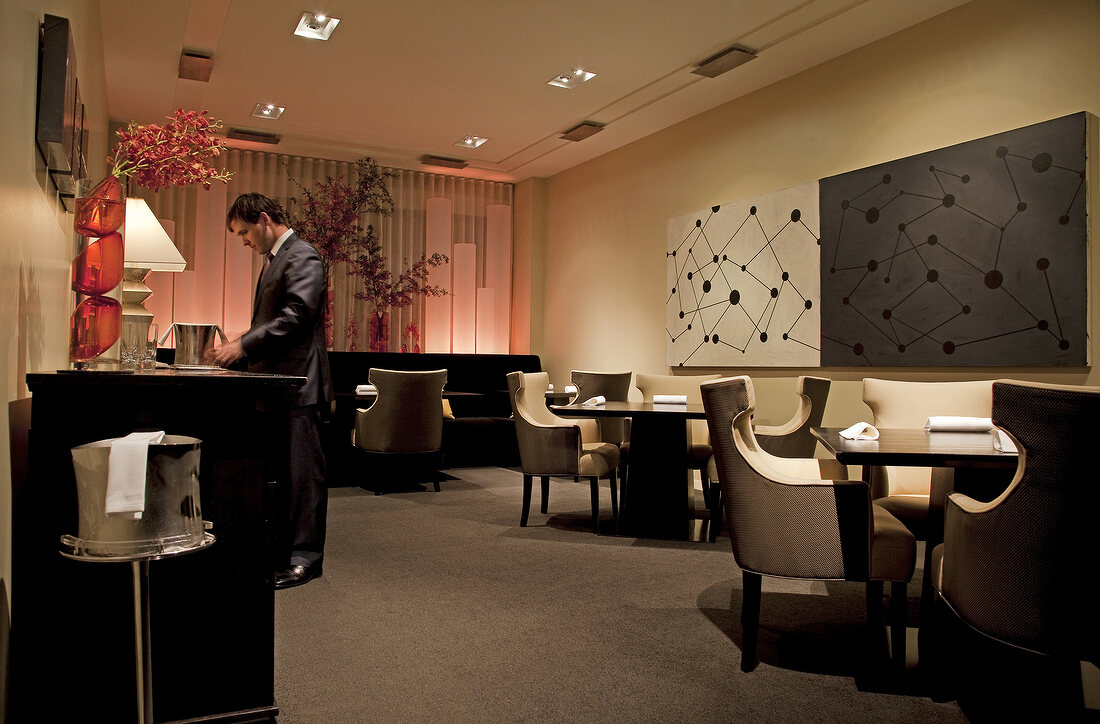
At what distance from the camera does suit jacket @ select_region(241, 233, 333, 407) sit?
131 inches

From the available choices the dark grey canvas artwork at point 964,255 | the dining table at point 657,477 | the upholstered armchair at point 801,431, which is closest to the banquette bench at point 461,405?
the dining table at point 657,477

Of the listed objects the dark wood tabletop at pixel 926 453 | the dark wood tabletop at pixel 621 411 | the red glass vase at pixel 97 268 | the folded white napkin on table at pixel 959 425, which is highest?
the red glass vase at pixel 97 268

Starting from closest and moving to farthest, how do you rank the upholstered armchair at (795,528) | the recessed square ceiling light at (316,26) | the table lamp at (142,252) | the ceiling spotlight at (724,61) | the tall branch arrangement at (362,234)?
the upholstered armchair at (795,528)
the table lamp at (142,252)
the recessed square ceiling light at (316,26)
the ceiling spotlight at (724,61)
the tall branch arrangement at (362,234)

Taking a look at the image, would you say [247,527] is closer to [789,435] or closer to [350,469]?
[789,435]

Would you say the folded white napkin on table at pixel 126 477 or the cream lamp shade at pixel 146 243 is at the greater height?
the cream lamp shade at pixel 146 243

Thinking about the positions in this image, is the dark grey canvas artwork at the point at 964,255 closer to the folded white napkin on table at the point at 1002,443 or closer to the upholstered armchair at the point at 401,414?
the folded white napkin on table at the point at 1002,443

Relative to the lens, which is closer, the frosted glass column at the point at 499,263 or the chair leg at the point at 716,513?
the chair leg at the point at 716,513

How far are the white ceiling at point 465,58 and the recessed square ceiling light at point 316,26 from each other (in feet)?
0.18

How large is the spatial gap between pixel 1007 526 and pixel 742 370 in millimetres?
4441

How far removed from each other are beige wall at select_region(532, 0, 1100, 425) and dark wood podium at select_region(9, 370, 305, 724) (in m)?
4.09

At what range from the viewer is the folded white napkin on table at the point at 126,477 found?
4.69ft

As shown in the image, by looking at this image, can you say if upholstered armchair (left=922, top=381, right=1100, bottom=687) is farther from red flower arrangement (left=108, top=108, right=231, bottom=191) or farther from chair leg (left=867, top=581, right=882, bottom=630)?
red flower arrangement (left=108, top=108, right=231, bottom=191)

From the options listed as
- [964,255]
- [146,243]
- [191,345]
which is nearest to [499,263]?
[964,255]

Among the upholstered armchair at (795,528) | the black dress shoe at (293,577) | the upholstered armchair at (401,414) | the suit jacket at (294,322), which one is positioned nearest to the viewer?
the upholstered armchair at (795,528)
